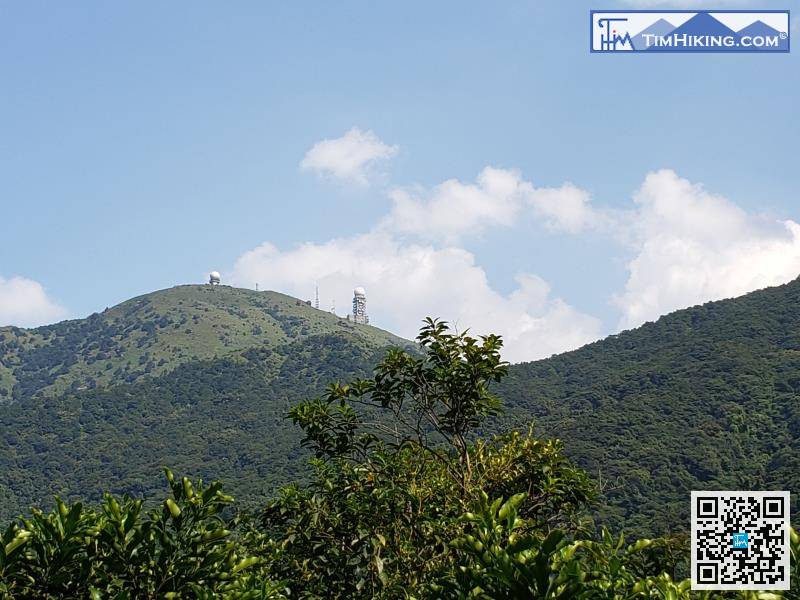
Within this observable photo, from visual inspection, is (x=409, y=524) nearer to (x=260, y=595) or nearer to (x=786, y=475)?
(x=260, y=595)

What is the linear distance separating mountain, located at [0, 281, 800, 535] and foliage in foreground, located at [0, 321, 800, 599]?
106 cm

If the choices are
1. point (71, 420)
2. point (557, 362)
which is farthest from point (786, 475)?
point (71, 420)

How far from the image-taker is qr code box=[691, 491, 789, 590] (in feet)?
14.2

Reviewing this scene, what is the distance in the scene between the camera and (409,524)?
912 centimetres

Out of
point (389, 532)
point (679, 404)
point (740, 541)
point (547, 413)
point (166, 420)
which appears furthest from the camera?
point (166, 420)

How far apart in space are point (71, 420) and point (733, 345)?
109149 mm

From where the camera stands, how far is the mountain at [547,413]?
2413 inches

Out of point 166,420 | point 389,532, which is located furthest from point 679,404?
point 166,420

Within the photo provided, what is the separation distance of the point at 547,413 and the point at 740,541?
8864 cm

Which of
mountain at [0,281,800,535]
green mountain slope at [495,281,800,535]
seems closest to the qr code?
mountain at [0,281,800,535]

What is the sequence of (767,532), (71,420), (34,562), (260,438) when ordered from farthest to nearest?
(71,420) → (260,438) → (34,562) → (767,532)

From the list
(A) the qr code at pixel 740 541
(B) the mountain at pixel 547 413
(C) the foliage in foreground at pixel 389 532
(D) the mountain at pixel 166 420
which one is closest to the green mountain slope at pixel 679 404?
(B) the mountain at pixel 547 413

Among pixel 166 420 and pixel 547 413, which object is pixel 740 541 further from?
pixel 166 420

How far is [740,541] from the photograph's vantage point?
4379 millimetres
